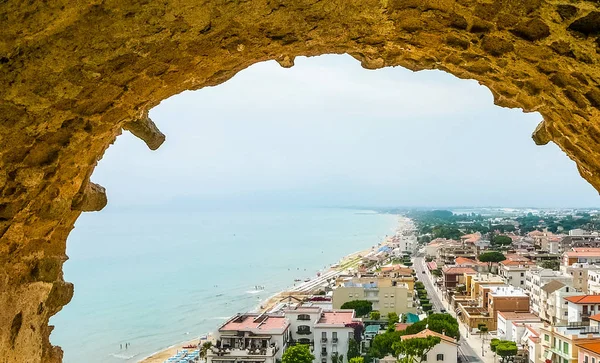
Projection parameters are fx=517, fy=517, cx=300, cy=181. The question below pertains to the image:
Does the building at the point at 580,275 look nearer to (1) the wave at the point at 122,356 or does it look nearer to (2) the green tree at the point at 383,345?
(2) the green tree at the point at 383,345

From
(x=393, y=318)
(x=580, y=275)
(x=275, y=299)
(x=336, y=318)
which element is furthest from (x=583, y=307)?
(x=275, y=299)

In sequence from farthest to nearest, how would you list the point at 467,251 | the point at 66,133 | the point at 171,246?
the point at 171,246, the point at 467,251, the point at 66,133

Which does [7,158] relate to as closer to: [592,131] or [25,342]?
[25,342]

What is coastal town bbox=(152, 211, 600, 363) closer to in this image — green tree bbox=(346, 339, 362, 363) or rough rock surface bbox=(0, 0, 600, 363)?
green tree bbox=(346, 339, 362, 363)

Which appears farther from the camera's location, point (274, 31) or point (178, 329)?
point (178, 329)

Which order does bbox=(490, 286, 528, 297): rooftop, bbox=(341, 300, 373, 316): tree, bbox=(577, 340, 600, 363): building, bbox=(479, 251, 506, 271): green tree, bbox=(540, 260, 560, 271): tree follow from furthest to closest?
bbox=(479, 251, 506, 271): green tree
bbox=(540, 260, 560, 271): tree
bbox=(490, 286, 528, 297): rooftop
bbox=(341, 300, 373, 316): tree
bbox=(577, 340, 600, 363): building

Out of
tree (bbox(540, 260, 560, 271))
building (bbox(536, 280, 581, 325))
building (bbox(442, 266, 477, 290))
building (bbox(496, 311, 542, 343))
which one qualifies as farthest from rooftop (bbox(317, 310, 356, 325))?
tree (bbox(540, 260, 560, 271))

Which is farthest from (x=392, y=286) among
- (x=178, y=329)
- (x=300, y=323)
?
(x=178, y=329)
